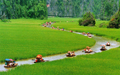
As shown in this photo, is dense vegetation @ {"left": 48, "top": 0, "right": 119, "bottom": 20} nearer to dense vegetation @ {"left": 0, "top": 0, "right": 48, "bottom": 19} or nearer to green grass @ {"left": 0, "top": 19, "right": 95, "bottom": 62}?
dense vegetation @ {"left": 0, "top": 0, "right": 48, "bottom": 19}

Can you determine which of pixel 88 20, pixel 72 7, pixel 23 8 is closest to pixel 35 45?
pixel 88 20

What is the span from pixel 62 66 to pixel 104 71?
8.68 feet

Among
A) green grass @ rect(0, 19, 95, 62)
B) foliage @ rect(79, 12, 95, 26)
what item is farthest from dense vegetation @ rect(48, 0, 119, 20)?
green grass @ rect(0, 19, 95, 62)

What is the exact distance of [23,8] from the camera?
10644 cm

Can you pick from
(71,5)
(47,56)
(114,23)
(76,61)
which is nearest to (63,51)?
(47,56)

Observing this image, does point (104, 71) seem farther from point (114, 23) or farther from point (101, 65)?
point (114, 23)

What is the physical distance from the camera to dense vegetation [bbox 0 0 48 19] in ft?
331

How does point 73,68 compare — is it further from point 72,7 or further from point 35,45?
point 72,7

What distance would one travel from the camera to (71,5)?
499 feet

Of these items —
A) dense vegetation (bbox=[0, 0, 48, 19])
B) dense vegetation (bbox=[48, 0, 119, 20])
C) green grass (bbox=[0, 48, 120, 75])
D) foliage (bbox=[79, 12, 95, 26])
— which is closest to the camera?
green grass (bbox=[0, 48, 120, 75])

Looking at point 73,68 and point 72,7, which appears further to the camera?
point 72,7

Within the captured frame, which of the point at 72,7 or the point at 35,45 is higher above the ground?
the point at 72,7

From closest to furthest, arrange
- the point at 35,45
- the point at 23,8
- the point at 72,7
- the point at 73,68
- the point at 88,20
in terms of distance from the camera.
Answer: the point at 73,68, the point at 35,45, the point at 88,20, the point at 23,8, the point at 72,7

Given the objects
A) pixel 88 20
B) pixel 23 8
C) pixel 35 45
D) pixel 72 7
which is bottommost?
pixel 88 20
